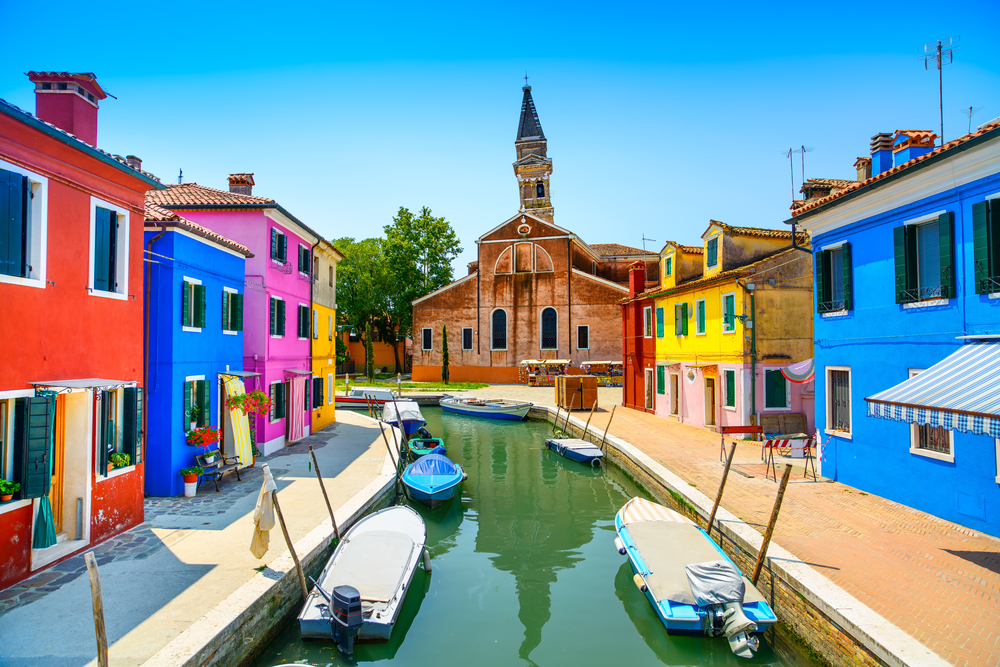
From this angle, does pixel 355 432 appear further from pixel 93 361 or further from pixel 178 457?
pixel 93 361

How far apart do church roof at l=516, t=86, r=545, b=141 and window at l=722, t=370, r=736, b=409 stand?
46.8 meters

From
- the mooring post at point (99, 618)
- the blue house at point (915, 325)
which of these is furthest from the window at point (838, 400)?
the mooring post at point (99, 618)

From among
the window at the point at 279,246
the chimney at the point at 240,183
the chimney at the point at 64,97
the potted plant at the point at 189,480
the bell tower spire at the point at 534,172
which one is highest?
the bell tower spire at the point at 534,172

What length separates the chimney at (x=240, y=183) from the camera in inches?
808

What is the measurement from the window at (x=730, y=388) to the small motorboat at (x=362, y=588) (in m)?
13.6

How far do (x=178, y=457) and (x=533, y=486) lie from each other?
9.73 metres

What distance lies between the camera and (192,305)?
41.9ft

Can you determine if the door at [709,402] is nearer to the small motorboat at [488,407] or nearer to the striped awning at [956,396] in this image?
the small motorboat at [488,407]

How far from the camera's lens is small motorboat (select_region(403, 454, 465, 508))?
14.1 m

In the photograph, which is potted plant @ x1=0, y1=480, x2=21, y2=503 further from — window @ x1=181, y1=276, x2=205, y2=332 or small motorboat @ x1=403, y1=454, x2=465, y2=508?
small motorboat @ x1=403, y1=454, x2=465, y2=508

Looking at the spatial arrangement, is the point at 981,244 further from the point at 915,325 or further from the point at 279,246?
the point at 279,246

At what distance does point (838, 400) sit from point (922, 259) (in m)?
3.83

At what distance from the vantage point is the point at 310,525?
410 inches

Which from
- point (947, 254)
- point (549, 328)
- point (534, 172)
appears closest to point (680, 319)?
point (947, 254)
